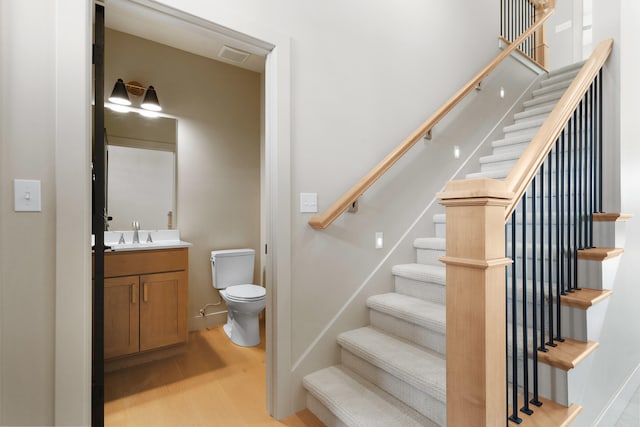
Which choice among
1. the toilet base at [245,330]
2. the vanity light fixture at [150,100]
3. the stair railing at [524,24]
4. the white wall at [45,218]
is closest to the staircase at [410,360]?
the toilet base at [245,330]

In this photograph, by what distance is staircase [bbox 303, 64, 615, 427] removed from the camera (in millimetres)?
1325

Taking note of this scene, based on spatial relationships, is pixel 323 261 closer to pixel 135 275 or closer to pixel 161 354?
pixel 135 275

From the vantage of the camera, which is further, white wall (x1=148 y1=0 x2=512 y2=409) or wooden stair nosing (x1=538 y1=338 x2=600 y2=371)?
white wall (x1=148 y1=0 x2=512 y2=409)

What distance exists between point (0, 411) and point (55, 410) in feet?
0.53

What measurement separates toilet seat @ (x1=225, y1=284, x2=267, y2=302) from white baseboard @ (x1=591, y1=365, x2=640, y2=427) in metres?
2.15

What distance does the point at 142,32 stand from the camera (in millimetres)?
2693

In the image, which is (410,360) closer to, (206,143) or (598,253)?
(598,253)

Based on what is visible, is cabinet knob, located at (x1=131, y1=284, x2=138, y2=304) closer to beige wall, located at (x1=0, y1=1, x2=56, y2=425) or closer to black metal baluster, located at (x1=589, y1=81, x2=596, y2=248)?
beige wall, located at (x1=0, y1=1, x2=56, y2=425)

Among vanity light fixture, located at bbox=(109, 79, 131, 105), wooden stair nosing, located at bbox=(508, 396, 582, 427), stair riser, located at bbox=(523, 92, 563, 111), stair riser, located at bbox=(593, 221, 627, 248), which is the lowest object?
wooden stair nosing, located at bbox=(508, 396, 582, 427)

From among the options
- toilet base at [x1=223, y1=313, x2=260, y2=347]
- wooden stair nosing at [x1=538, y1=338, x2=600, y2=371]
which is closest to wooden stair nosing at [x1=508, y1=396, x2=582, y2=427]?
wooden stair nosing at [x1=538, y1=338, x2=600, y2=371]

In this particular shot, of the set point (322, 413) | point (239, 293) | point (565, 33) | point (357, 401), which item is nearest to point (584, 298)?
point (357, 401)

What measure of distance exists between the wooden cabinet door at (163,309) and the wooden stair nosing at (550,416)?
2.29 metres

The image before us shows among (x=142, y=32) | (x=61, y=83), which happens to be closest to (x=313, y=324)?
(x=61, y=83)

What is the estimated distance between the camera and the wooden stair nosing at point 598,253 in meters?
1.49
